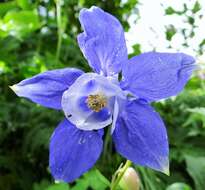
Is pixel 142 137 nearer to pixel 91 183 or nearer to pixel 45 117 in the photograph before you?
pixel 91 183

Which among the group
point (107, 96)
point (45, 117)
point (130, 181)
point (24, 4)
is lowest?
point (45, 117)

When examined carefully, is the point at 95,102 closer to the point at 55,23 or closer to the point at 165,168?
the point at 165,168

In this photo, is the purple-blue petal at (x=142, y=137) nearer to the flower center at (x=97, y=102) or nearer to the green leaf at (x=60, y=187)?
the flower center at (x=97, y=102)

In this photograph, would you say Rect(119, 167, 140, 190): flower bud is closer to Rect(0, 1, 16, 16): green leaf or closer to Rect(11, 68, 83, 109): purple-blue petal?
Rect(11, 68, 83, 109): purple-blue petal

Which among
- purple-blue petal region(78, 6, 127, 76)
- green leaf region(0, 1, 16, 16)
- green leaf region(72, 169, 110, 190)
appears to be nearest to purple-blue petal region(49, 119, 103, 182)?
purple-blue petal region(78, 6, 127, 76)

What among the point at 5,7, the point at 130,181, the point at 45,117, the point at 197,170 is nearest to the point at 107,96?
the point at 130,181

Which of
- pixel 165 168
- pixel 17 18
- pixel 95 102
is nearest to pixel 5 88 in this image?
pixel 17 18
